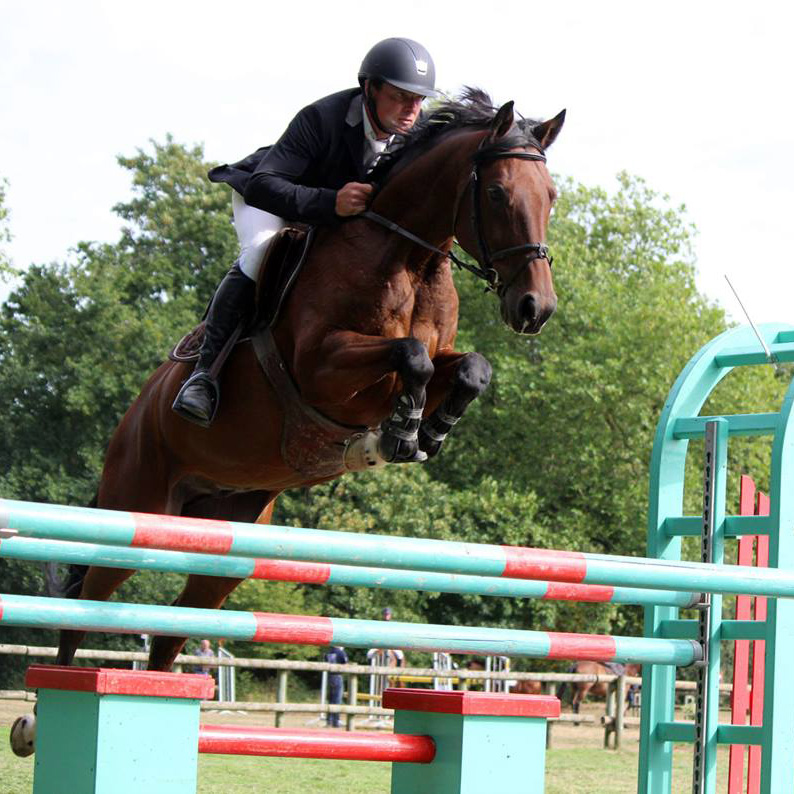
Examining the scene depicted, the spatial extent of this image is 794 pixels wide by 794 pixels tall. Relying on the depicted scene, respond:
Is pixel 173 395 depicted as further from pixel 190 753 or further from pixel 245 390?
pixel 190 753

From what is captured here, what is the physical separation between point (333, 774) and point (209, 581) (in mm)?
4539

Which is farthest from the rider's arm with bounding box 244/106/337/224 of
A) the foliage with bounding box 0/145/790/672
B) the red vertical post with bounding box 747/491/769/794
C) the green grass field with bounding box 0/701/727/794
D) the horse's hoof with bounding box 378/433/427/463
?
the foliage with bounding box 0/145/790/672

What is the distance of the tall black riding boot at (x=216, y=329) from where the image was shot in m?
4.62

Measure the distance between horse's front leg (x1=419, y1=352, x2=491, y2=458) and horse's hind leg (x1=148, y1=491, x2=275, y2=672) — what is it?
118 cm

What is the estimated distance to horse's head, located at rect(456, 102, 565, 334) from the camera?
4.00m

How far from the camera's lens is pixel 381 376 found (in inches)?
167

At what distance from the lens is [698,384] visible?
5.02m

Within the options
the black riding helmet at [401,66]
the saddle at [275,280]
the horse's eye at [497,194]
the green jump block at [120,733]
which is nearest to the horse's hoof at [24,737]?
the saddle at [275,280]

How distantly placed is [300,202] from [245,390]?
76 cm

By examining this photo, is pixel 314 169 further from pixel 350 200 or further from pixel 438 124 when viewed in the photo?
pixel 438 124

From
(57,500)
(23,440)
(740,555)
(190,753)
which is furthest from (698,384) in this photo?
(23,440)

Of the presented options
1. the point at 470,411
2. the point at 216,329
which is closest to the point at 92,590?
the point at 216,329

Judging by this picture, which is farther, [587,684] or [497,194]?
[587,684]

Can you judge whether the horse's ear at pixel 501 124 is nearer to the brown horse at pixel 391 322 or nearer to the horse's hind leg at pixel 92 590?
the brown horse at pixel 391 322
